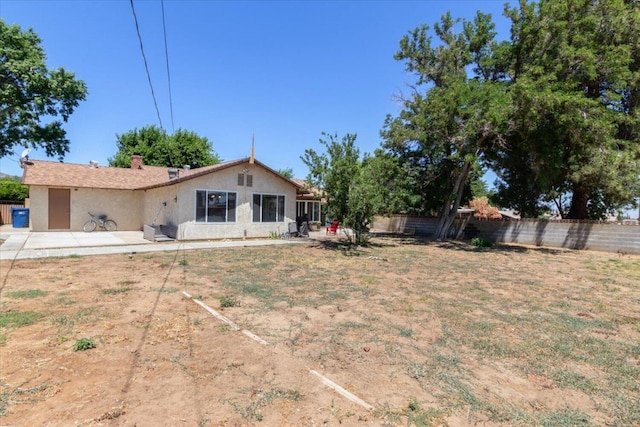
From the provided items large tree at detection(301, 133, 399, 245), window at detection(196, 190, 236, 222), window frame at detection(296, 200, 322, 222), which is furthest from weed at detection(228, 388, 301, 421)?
window frame at detection(296, 200, 322, 222)

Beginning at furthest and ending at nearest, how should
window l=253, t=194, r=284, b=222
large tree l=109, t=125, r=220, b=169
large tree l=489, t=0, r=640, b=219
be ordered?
large tree l=109, t=125, r=220, b=169
window l=253, t=194, r=284, b=222
large tree l=489, t=0, r=640, b=219

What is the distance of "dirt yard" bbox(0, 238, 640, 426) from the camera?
299 cm

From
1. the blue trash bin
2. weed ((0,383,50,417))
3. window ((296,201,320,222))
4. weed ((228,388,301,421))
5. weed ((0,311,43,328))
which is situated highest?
window ((296,201,320,222))

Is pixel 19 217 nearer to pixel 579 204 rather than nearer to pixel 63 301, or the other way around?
pixel 63 301

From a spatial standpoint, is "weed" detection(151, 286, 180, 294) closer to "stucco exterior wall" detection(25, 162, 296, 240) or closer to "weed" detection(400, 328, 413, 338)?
"weed" detection(400, 328, 413, 338)

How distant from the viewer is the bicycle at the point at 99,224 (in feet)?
61.6

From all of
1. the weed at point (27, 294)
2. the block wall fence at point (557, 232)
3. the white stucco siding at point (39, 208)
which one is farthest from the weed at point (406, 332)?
the white stucco siding at point (39, 208)

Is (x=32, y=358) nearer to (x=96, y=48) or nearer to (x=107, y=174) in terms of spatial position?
(x=96, y=48)

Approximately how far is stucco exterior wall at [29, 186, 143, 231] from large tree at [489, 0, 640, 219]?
20785mm

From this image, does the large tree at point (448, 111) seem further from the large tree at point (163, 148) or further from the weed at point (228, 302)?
the large tree at point (163, 148)

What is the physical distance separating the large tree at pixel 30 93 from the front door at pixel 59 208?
7.12 feet

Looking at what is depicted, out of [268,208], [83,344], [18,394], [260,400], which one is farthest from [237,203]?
[260,400]

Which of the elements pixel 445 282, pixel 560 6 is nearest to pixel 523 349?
pixel 445 282

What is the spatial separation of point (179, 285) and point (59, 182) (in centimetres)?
1540
